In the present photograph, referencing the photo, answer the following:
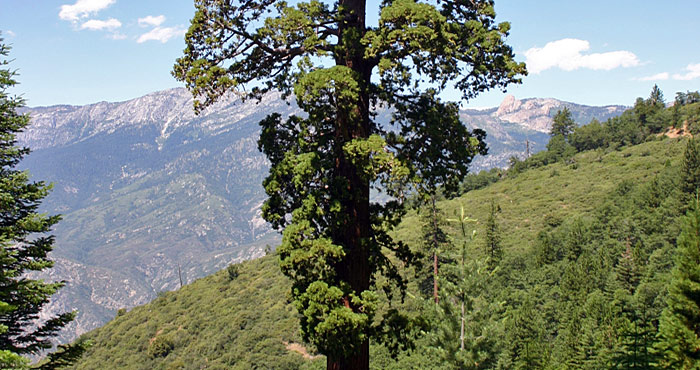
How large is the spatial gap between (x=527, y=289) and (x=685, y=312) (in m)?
37.2

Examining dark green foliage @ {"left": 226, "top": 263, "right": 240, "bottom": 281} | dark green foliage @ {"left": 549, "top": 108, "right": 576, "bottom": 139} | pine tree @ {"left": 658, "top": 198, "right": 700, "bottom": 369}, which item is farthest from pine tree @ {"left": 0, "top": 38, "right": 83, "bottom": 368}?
dark green foliage @ {"left": 549, "top": 108, "right": 576, "bottom": 139}

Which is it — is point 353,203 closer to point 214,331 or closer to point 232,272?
point 214,331

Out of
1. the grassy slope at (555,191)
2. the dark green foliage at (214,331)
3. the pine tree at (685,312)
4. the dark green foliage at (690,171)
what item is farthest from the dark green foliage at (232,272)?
the pine tree at (685,312)

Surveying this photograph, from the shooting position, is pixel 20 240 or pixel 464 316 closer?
pixel 20 240

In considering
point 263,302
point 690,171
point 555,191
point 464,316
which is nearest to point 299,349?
point 263,302

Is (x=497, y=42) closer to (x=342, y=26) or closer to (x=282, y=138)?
(x=342, y=26)

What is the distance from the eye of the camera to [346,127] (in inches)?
340

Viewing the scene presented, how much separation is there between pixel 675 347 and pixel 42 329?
19.7m

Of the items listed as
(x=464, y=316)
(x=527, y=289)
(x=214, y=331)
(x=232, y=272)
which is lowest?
(x=214, y=331)

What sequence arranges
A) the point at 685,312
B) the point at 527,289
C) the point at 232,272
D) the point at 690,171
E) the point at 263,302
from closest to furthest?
the point at 685,312, the point at 527,289, the point at 690,171, the point at 263,302, the point at 232,272

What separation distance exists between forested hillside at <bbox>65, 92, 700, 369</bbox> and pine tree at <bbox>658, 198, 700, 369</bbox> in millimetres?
95

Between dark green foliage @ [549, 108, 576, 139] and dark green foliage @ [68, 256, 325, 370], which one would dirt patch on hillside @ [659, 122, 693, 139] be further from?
dark green foliage @ [68, 256, 325, 370]

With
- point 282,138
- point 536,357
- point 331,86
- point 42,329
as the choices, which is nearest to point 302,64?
point 331,86

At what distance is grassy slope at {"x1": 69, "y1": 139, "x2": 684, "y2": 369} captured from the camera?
6062cm
